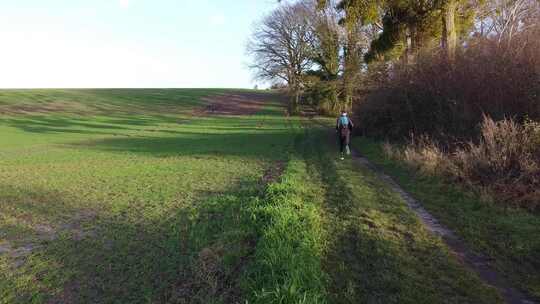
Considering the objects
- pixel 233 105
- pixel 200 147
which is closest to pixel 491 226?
pixel 200 147

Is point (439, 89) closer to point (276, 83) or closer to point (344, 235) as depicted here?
point (344, 235)

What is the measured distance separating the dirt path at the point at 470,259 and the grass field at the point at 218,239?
170mm

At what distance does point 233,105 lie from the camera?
65000 millimetres

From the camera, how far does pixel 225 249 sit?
19.2 feet

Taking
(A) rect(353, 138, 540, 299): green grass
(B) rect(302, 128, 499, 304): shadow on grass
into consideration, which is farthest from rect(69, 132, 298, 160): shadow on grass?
(B) rect(302, 128, 499, 304): shadow on grass

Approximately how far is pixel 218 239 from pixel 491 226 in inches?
187

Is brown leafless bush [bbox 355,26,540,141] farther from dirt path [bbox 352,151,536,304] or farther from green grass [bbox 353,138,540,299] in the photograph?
dirt path [bbox 352,151,536,304]

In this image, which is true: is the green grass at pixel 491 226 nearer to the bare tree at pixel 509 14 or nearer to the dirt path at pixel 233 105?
the bare tree at pixel 509 14

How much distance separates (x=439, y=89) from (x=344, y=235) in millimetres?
10231

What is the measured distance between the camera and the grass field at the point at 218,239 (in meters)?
4.70

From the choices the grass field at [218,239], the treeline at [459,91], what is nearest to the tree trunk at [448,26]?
the treeline at [459,91]

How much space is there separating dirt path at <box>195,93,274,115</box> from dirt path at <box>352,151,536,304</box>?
4914 cm

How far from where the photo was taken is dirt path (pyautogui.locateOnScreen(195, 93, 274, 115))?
57.5m

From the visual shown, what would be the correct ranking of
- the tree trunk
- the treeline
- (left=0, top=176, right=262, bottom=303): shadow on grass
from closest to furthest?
(left=0, top=176, right=262, bottom=303): shadow on grass < the treeline < the tree trunk
